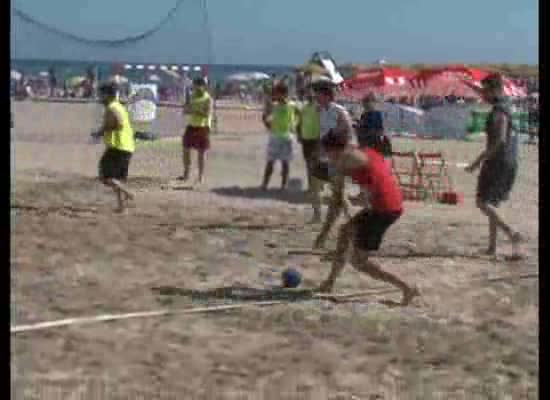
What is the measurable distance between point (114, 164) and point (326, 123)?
6.97 ft

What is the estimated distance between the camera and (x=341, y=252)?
6.27 m

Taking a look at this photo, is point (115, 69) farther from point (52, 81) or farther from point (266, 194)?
point (52, 81)

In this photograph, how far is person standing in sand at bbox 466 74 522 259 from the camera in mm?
7574

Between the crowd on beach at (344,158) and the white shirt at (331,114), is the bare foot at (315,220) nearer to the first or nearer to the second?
the crowd on beach at (344,158)

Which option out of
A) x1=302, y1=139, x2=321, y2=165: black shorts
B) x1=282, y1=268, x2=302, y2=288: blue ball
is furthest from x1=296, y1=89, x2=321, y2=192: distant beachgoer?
x1=282, y1=268, x2=302, y2=288: blue ball

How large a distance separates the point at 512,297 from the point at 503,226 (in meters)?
1.33

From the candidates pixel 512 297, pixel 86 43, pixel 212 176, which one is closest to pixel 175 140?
pixel 86 43

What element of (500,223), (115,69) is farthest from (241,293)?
(115,69)

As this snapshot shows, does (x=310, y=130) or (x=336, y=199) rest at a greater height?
(x=310, y=130)

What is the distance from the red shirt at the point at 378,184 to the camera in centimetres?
Answer: 604

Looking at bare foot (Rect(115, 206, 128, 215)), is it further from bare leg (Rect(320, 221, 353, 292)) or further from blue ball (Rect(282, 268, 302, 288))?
bare leg (Rect(320, 221, 353, 292))

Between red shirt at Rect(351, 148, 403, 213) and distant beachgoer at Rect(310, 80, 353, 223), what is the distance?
25.4 inches

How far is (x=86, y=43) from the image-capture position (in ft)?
51.6
